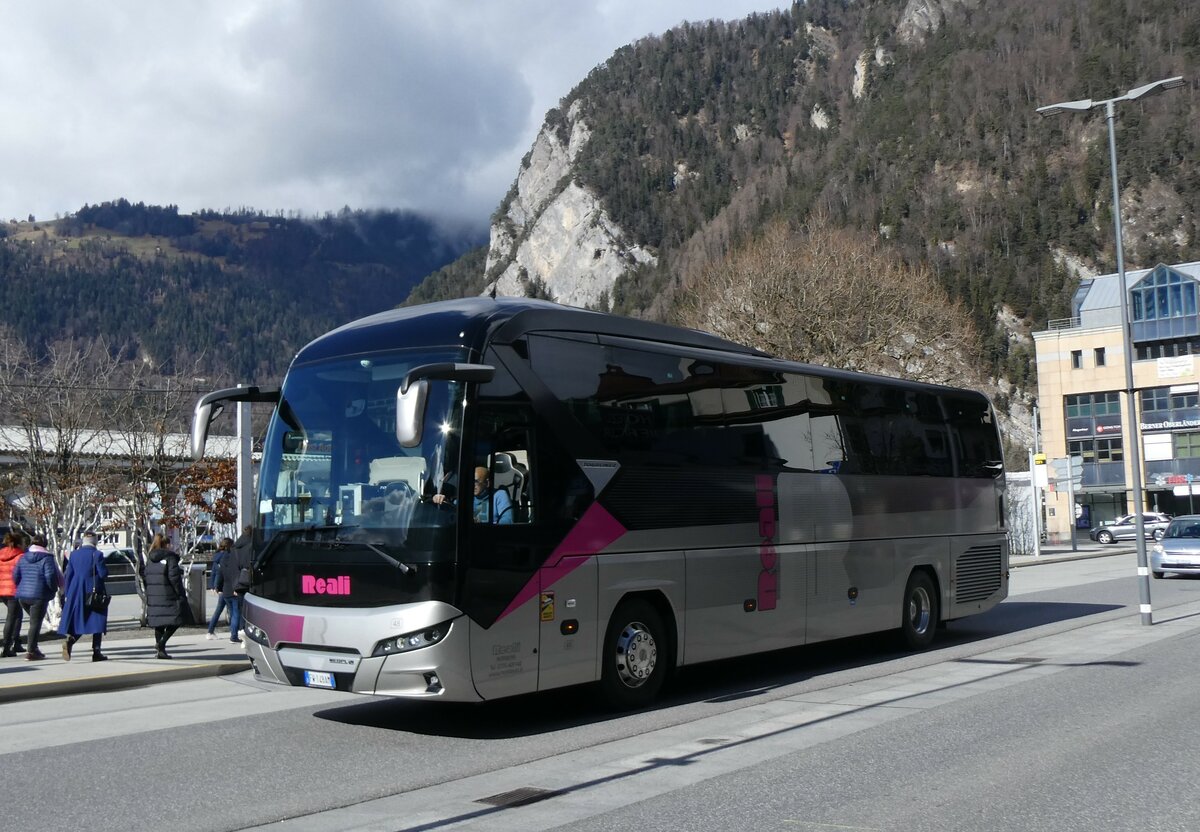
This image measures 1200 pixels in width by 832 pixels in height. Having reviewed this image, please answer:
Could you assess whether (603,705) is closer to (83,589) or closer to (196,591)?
(83,589)

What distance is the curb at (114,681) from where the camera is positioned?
12953mm

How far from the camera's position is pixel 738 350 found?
13281mm

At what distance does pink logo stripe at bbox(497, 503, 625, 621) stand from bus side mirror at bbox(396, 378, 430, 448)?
6.52ft

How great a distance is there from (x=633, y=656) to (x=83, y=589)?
840cm

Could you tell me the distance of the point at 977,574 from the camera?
16859mm

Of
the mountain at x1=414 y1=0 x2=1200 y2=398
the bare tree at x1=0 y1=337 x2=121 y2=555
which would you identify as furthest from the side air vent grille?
the mountain at x1=414 y1=0 x2=1200 y2=398

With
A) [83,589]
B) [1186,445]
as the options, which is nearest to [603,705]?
[83,589]

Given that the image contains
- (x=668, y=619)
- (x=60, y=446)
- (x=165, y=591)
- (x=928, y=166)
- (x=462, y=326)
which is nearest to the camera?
(x=462, y=326)

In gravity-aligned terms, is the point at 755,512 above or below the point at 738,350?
below

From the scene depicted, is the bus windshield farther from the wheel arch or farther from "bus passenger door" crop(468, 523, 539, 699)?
the wheel arch

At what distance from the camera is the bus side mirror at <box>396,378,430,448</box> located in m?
7.97

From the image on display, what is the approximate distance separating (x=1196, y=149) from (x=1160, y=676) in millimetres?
147515

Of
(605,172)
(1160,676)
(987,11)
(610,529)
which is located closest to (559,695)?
(610,529)

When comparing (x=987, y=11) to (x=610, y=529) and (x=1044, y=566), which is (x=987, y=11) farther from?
(x=610, y=529)
